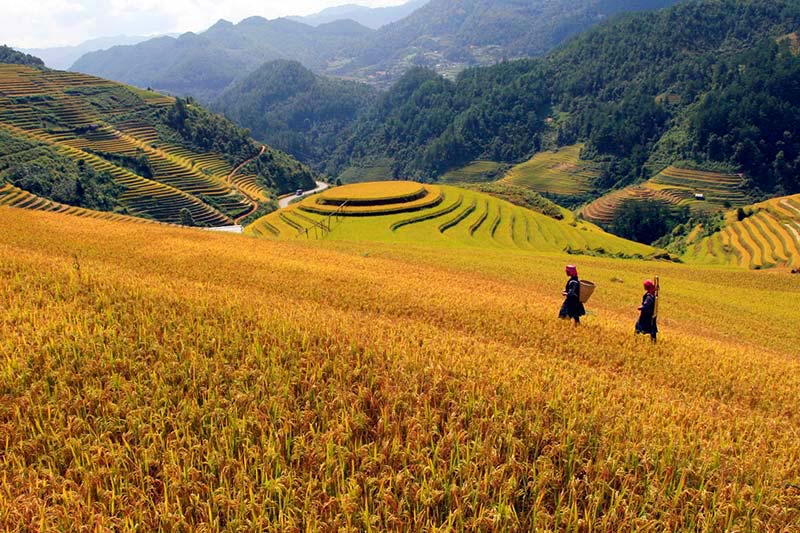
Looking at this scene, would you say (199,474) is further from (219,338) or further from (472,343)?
(472,343)

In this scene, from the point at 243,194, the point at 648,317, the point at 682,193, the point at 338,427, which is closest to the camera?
the point at 338,427

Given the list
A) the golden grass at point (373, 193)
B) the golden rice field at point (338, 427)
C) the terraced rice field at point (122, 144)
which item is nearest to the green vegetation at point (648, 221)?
the golden grass at point (373, 193)

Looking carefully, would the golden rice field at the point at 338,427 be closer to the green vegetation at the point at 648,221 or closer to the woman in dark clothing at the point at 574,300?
the woman in dark clothing at the point at 574,300

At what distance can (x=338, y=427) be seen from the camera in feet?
15.6

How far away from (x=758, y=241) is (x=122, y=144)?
13930 centimetres

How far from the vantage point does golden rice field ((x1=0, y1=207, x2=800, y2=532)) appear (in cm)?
395

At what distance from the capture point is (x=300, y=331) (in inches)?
292

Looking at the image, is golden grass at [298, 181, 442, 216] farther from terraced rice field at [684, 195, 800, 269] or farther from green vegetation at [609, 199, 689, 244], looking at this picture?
green vegetation at [609, 199, 689, 244]

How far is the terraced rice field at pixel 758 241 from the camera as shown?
53625mm

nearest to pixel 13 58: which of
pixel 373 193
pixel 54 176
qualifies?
pixel 54 176

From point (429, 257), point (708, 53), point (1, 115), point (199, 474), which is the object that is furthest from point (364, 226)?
point (708, 53)

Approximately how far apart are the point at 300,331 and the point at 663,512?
5430 mm

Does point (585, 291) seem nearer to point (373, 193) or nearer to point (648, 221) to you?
point (373, 193)

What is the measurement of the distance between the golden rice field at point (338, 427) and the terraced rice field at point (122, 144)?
98.9m
